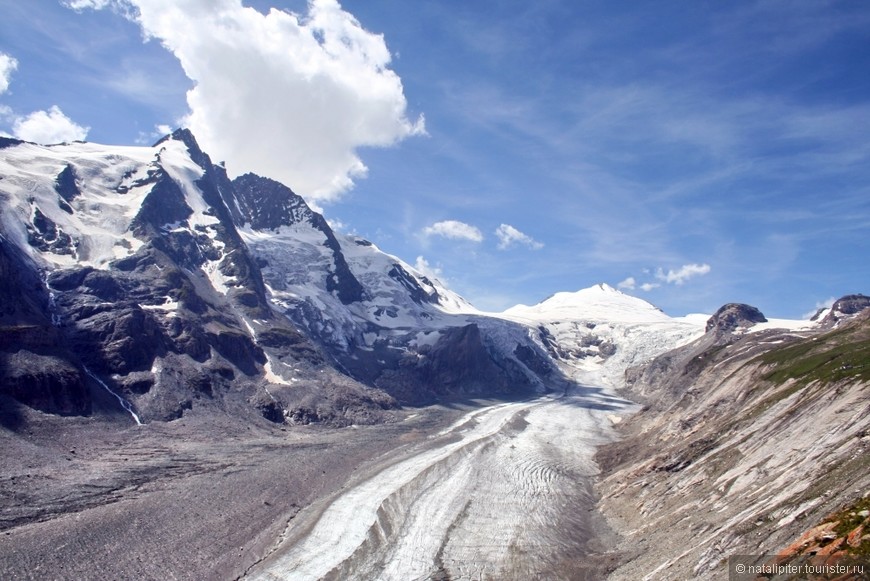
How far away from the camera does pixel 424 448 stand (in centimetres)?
9081

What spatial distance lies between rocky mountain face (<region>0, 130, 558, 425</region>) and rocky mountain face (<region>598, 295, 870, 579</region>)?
69.8 m

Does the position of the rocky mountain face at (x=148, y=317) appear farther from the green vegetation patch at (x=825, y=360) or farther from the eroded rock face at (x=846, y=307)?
the eroded rock face at (x=846, y=307)

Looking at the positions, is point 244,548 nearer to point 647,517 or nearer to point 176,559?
point 176,559

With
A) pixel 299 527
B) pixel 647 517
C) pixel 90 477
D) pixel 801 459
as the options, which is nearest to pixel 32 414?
pixel 90 477

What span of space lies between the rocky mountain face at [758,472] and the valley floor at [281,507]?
4.62 m

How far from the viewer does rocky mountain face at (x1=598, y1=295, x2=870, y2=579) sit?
86.4 feet

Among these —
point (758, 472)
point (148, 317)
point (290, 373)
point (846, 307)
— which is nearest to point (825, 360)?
point (758, 472)

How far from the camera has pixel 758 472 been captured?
133 feet

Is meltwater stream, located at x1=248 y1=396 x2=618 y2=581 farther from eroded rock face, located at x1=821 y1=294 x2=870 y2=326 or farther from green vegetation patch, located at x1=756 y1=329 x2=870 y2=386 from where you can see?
eroded rock face, located at x1=821 y1=294 x2=870 y2=326

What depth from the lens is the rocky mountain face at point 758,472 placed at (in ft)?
86.4

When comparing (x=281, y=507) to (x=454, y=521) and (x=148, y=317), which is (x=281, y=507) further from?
(x=148, y=317)

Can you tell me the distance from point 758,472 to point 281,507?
40.6m

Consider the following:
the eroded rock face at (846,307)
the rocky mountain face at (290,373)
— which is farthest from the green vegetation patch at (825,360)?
the eroded rock face at (846,307)

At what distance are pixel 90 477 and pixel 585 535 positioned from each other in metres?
48.3
